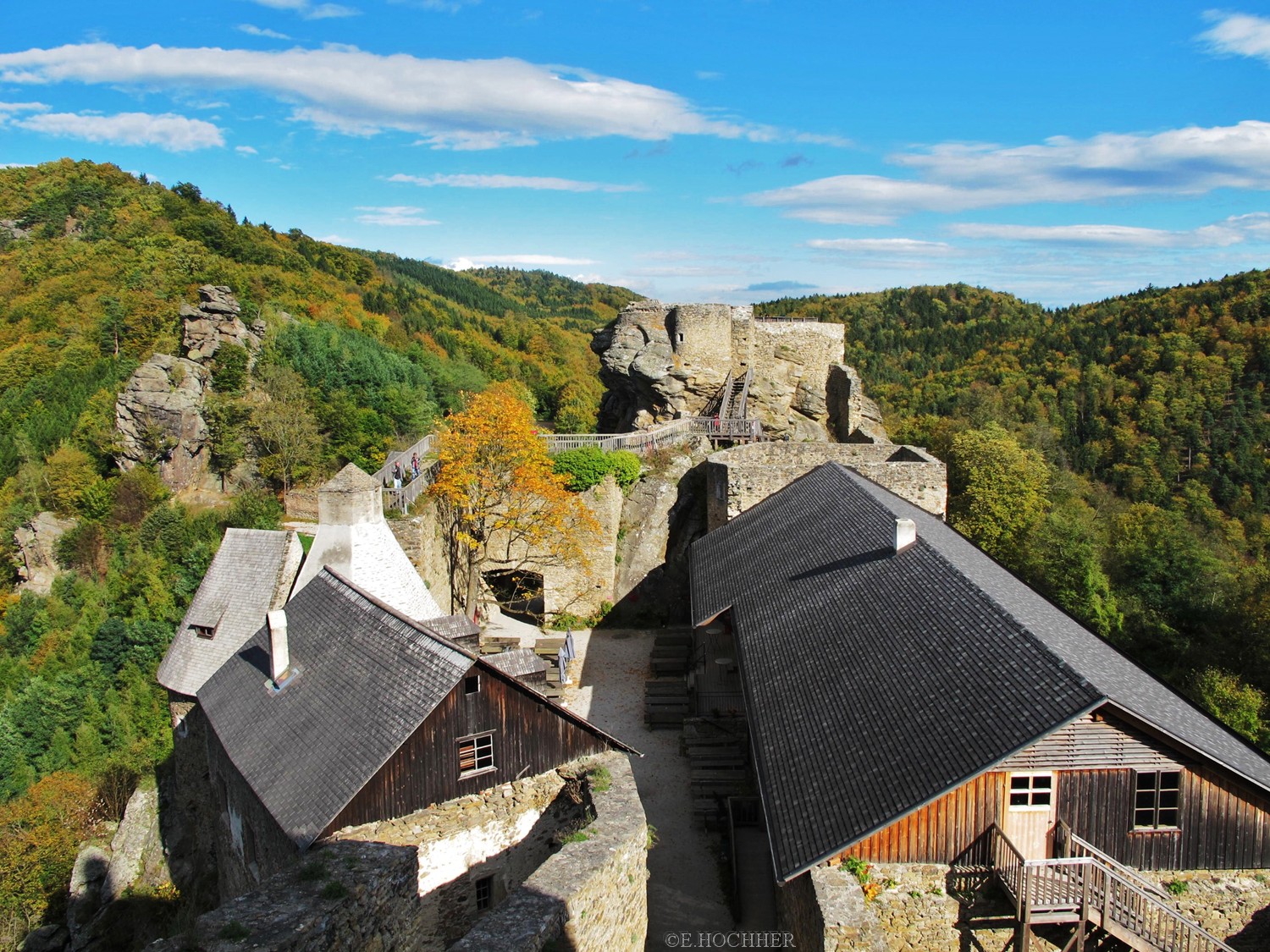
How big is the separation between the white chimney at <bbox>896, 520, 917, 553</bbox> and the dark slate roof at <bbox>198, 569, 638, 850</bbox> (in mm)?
5168

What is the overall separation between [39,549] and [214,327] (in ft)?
35.0

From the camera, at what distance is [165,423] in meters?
29.4

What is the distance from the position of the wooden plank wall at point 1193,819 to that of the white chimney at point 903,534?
471 centimetres

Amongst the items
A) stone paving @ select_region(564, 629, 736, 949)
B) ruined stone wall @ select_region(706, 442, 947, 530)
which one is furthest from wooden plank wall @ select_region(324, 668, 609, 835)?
ruined stone wall @ select_region(706, 442, 947, 530)

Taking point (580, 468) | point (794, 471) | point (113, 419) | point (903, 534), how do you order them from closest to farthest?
point (903, 534), point (794, 471), point (580, 468), point (113, 419)

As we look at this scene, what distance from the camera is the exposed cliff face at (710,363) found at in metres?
28.5

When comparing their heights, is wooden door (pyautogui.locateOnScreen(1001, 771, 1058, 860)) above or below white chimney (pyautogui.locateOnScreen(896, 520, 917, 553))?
below

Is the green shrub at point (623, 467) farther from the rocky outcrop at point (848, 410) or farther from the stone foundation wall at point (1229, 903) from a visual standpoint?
the stone foundation wall at point (1229, 903)

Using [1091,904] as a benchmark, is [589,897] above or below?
above

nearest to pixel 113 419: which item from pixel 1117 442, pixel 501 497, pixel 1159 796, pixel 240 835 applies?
pixel 501 497

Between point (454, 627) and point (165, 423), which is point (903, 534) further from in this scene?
point (165, 423)

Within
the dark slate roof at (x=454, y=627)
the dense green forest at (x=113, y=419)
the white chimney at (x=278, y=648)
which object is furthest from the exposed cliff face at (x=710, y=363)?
the white chimney at (x=278, y=648)

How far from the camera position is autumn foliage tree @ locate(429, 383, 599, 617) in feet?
64.3

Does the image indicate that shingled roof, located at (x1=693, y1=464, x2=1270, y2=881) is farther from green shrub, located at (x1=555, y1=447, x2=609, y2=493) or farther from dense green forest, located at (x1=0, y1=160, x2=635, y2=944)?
dense green forest, located at (x1=0, y1=160, x2=635, y2=944)
